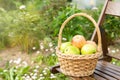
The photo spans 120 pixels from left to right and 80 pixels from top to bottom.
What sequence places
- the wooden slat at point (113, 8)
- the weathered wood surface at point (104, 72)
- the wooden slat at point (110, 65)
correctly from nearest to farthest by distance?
the weathered wood surface at point (104, 72), the wooden slat at point (110, 65), the wooden slat at point (113, 8)

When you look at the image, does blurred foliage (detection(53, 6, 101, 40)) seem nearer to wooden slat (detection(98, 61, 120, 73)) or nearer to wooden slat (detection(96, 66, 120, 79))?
wooden slat (detection(98, 61, 120, 73))

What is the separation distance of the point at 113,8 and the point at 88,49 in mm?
681

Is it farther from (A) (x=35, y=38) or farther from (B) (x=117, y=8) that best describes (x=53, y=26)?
(B) (x=117, y=8)

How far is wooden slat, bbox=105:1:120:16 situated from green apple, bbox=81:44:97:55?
0.57 metres

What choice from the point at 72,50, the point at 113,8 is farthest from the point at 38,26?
the point at 72,50

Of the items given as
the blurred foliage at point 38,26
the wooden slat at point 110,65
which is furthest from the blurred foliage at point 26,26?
the wooden slat at point 110,65

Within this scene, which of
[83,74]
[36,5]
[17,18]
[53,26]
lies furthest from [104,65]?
[36,5]

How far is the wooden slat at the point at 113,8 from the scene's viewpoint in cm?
257

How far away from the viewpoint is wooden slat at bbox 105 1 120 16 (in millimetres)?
2574

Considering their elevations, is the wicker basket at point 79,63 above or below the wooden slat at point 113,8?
below

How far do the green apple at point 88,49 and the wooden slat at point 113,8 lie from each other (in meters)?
0.57

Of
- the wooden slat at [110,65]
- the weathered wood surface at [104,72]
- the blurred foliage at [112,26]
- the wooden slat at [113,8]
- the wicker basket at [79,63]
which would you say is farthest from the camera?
the blurred foliage at [112,26]

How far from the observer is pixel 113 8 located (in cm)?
262

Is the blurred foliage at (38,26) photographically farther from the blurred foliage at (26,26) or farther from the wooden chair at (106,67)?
the wooden chair at (106,67)
